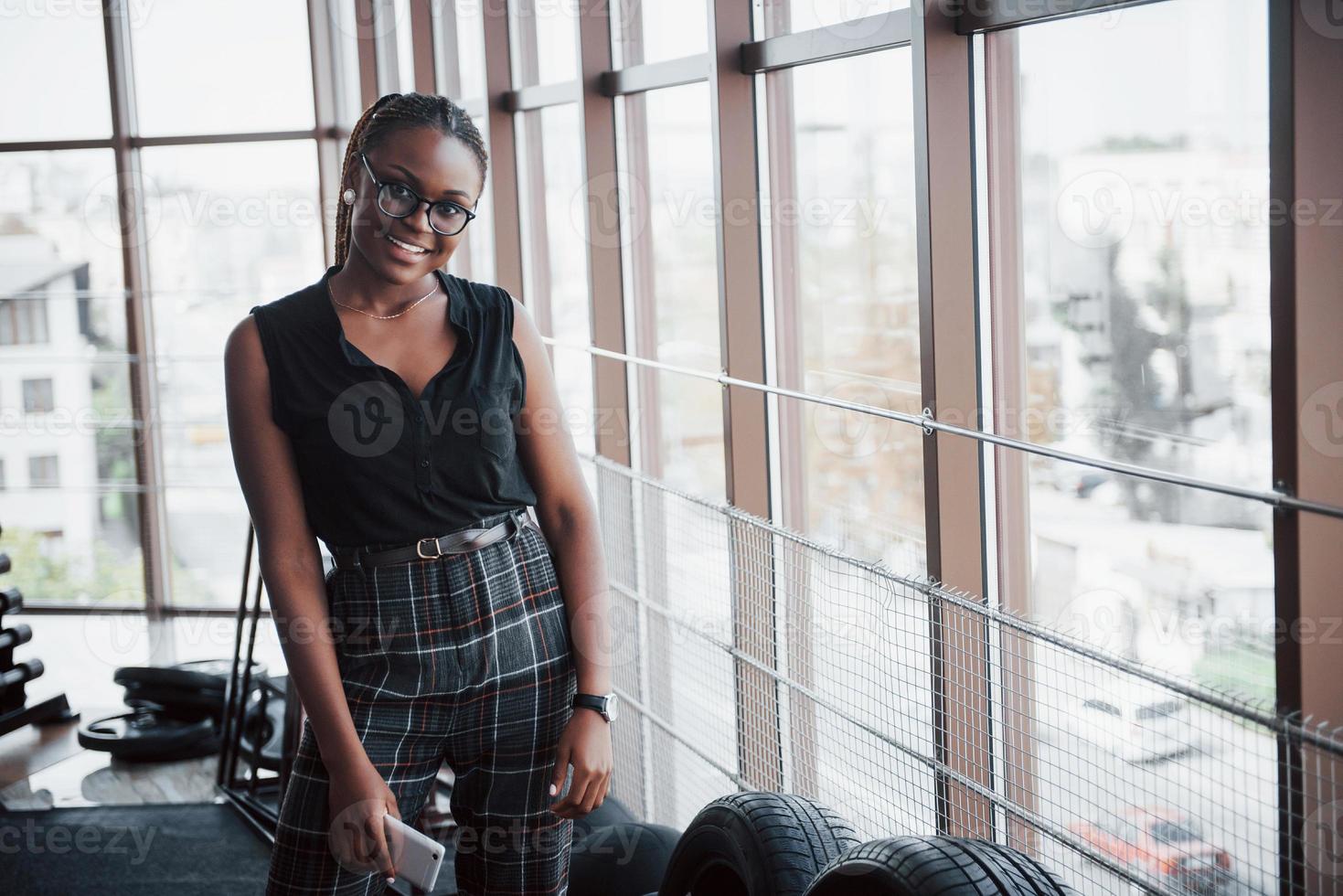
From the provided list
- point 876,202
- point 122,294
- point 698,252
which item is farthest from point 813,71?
point 122,294

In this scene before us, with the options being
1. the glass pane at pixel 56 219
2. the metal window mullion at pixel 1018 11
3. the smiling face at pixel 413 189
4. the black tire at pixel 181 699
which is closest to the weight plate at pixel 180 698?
the black tire at pixel 181 699

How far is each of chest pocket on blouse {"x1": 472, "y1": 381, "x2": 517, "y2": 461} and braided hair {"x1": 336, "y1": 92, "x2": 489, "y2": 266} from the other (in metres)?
0.25

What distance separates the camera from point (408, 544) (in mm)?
1479

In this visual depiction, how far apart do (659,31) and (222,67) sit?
3.17 meters

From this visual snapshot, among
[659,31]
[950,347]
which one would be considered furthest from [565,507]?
[659,31]

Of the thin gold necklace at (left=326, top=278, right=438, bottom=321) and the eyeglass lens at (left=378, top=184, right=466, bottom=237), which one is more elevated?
the eyeglass lens at (left=378, top=184, right=466, bottom=237)

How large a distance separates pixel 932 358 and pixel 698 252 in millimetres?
1352

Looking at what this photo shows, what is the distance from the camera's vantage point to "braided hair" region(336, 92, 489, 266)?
4.83 ft

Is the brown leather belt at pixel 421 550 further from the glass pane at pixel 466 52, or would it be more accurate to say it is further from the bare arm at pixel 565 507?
the glass pane at pixel 466 52

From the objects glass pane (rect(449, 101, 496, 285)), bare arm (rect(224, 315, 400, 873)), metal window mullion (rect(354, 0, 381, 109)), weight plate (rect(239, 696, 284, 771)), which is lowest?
weight plate (rect(239, 696, 284, 771))

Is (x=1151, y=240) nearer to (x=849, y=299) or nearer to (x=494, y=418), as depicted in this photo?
(x=849, y=299)

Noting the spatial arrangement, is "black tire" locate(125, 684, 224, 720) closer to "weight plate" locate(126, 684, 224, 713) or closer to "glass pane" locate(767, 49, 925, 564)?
"weight plate" locate(126, 684, 224, 713)

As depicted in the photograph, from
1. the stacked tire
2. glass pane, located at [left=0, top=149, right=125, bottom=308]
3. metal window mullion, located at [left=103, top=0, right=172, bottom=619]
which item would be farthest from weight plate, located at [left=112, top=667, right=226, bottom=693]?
the stacked tire

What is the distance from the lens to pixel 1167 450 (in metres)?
1.77
